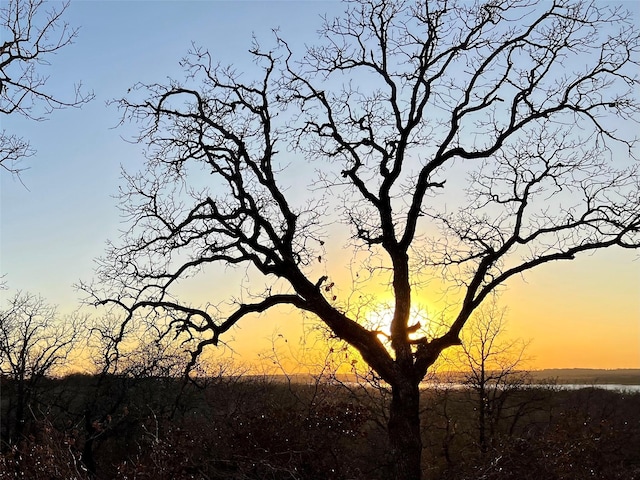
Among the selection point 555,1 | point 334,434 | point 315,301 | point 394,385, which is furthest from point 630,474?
point 555,1

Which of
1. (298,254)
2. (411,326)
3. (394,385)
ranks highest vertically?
(298,254)

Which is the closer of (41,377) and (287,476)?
(287,476)

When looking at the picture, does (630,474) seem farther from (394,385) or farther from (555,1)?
(555,1)

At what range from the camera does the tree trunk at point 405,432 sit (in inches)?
489

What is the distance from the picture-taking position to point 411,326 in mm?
13672

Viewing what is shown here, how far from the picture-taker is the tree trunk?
40.8ft

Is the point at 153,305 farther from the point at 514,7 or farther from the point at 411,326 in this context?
the point at 514,7

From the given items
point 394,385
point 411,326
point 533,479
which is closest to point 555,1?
point 411,326

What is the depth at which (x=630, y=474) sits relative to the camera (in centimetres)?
1351

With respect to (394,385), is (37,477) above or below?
below

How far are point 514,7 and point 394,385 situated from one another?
26.1 feet

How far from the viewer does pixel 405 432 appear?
497 inches

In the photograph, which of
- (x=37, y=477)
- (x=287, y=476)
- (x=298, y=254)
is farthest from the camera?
(x=298, y=254)

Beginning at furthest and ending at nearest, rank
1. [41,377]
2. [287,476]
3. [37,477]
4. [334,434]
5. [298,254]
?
[41,377] < [298,254] < [334,434] < [287,476] < [37,477]
